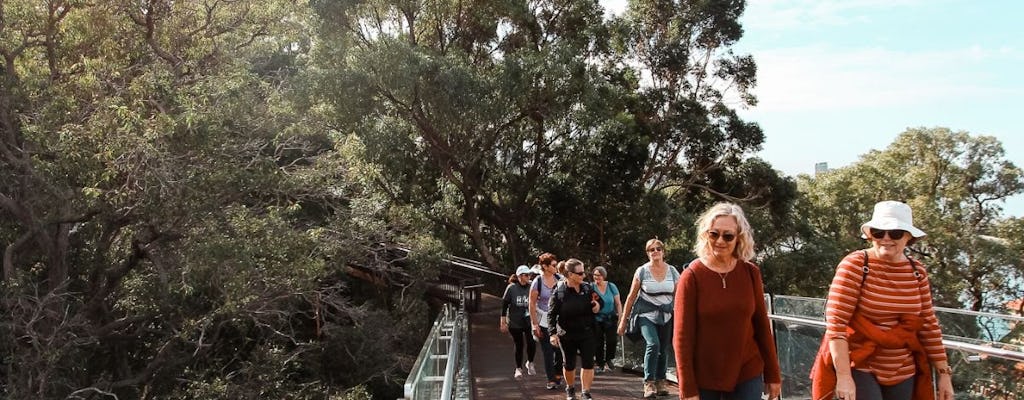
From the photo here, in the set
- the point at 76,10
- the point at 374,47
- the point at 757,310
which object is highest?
the point at 374,47

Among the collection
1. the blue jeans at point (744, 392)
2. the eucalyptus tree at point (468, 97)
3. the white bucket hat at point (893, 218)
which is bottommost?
the blue jeans at point (744, 392)

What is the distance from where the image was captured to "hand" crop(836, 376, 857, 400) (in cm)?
345

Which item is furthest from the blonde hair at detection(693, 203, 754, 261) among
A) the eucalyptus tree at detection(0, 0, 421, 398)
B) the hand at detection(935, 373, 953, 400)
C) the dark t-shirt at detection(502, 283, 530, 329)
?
the eucalyptus tree at detection(0, 0, 421, 398)

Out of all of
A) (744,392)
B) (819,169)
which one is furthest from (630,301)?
(819,169)

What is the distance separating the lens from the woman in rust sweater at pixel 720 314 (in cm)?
348

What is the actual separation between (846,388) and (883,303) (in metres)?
0.39

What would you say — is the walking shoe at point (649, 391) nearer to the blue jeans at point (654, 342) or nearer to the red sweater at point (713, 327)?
the blue jeans at point (654, 342)

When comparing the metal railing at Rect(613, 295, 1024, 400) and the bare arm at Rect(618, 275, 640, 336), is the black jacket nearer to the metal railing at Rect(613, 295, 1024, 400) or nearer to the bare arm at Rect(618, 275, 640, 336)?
the bare arm at Rect(618, 275, 640, 336)

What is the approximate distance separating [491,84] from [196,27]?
696 centimetres

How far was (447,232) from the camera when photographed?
25.7 metres

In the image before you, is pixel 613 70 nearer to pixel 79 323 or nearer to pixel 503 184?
pixel 503 184

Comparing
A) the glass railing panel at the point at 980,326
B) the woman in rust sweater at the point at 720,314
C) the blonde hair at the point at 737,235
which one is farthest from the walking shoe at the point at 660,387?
the blonde hair at the point at 737,235

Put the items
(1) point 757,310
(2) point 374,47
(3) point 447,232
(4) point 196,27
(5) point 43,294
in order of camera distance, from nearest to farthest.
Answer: (1) point 757,310
(5) point 43,294
(4) point 196,27
(2) point 374,47
(3) point 447,232

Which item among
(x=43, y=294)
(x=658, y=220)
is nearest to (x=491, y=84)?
(x=658, y=220)
